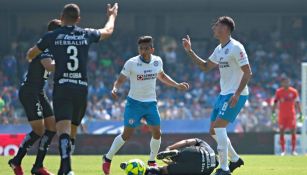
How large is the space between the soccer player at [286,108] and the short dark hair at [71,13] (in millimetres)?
14711

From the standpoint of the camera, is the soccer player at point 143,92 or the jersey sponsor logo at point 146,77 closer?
the soccer player at point 143,92

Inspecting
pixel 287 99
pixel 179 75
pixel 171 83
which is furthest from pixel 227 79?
pixel 179 75

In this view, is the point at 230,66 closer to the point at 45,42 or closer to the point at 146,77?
the point at 146,77

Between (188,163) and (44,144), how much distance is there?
2337 millimetres

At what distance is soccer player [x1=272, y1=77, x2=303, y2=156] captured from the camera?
86.7 ft

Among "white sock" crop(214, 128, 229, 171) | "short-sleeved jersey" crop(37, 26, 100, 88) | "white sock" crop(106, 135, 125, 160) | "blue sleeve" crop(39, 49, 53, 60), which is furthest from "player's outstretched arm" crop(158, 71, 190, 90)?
"short-sleeved jersey" crop(37, 26, 100, 88)

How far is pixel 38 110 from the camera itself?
14203mm

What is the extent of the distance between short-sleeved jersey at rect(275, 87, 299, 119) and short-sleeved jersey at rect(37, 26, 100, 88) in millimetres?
14699

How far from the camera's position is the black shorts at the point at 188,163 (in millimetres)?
13977

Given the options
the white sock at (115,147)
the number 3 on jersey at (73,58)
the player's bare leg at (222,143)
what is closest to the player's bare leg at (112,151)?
the white sock at (115,147)

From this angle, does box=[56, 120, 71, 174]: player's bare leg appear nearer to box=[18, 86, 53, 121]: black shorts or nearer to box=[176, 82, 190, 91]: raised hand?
box=[18, 86, 53, 121]: black shorts

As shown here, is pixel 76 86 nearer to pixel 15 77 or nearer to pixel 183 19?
pixel 15 77

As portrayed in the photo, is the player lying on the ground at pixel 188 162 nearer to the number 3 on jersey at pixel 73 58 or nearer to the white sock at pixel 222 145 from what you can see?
the white sock at pixel 222 145

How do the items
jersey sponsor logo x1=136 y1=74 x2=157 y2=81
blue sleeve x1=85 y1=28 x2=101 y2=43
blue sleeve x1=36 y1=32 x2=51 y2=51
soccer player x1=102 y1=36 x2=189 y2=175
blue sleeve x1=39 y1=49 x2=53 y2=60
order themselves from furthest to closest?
1. jersey sponsor logo x1=136 y1=74 x2=157 y2=81
2. soccer player x1=102 y1=36 x2=189 y2=175
3. blue sleeve x1=39 y1=49 x2=53 y2=60
4. blue sleeve x1=85 y1=28 x2=101 y2=43
5. blue sleeve x1=36 y1=32 x2=51 y2=51
